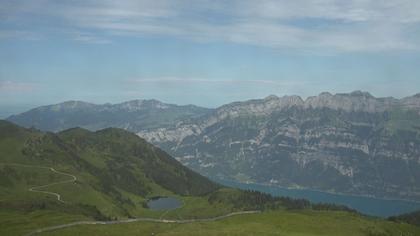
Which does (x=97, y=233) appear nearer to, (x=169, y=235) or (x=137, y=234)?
(x=137, y=234)

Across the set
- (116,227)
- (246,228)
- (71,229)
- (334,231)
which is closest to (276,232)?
(246,228)

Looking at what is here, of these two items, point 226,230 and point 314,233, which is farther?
point 314,233

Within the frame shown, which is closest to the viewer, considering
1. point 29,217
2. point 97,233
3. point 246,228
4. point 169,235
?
point 169,235

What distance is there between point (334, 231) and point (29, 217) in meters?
117

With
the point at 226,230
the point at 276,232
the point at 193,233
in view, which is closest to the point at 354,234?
the point at 276,232

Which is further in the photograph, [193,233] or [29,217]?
[29,217]

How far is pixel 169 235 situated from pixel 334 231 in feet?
238

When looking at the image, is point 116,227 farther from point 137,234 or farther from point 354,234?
point 354,234

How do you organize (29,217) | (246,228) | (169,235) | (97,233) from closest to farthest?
(169,235) < (97,233) < (246,228) < (29,217)

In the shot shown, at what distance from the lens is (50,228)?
174500 mm

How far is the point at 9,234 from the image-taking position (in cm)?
16312

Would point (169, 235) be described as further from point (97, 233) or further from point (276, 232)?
point (276, 232)

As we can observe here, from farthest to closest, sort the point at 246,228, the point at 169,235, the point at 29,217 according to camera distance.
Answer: the point at 29,217 < the point at 246,228 < the point at 169,235

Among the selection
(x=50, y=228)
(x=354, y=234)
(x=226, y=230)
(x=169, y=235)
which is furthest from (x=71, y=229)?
(x=354, y=234)
